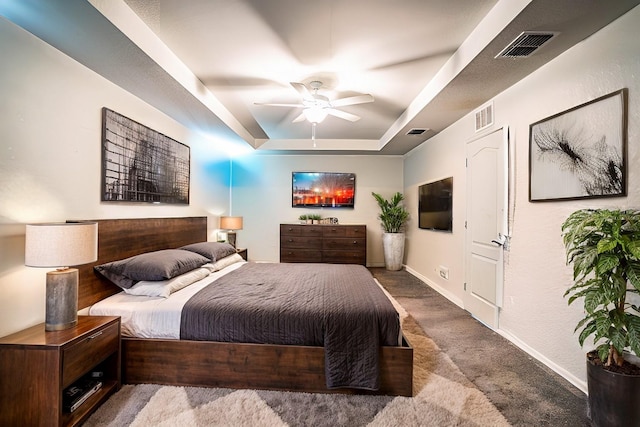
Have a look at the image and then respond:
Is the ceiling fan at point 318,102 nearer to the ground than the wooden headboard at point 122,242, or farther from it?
farther from it

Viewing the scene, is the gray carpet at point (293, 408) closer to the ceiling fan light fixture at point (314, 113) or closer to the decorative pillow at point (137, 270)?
the decorative pillow at point (137, 270)

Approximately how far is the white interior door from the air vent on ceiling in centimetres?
83

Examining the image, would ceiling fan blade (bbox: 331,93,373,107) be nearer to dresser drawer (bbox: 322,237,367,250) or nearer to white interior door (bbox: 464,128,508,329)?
white interior door (bbox: 464,128,508,329)

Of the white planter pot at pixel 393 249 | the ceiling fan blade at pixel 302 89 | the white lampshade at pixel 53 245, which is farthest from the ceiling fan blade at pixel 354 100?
the white planter pot at pixel 393 249

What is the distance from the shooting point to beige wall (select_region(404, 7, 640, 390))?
1785 mm

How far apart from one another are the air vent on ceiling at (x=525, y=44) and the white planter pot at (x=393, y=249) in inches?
154

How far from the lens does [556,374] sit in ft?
7.34

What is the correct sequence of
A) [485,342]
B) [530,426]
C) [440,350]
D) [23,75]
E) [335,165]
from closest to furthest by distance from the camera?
[530,426]
[23,75]
[440,350]
[485,342]
[335,165]

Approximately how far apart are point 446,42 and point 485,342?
110 inches

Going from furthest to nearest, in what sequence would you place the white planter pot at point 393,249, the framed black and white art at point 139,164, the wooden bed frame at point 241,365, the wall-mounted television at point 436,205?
the white planter pot at point 393,249 → the wall-mounted television at point 436,205 → the framed black and white art at point 139,164 → the wooden bed frame at point 241,365

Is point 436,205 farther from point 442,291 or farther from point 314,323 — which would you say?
point 314,323

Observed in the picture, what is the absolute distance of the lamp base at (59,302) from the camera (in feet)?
5.87

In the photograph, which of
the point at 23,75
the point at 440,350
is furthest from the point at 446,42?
the point at 23,75

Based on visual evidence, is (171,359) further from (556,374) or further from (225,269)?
(556,374)
